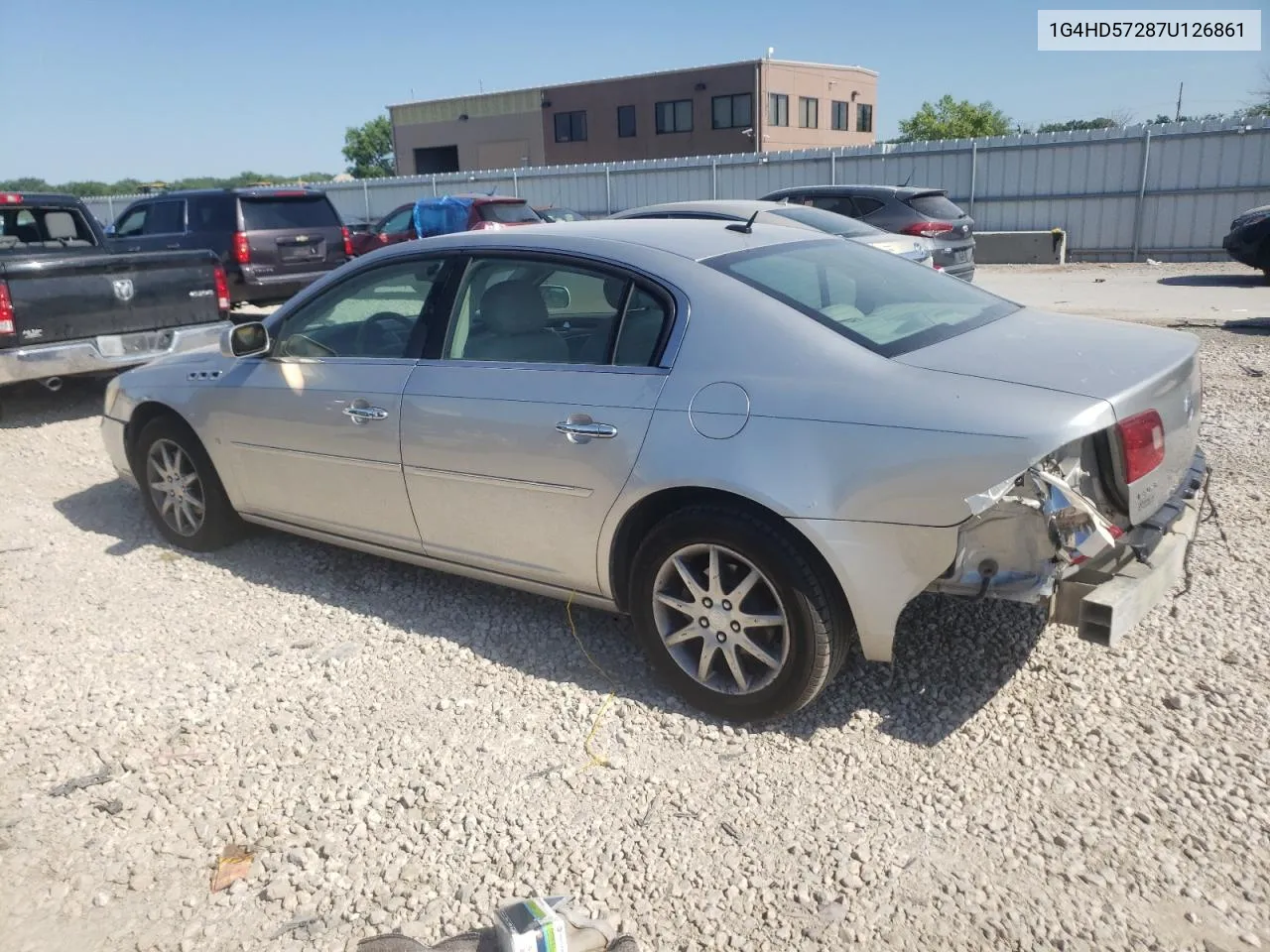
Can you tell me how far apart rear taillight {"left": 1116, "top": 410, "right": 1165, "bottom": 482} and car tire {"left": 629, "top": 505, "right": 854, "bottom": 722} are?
3.08ft

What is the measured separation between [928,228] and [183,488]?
11.6 m

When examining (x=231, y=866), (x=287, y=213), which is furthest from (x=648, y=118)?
(x=231, y=866)

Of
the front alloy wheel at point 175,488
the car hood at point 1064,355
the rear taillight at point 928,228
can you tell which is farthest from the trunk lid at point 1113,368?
the rear taillight at point 928,228

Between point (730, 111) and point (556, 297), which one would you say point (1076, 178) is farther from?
point (730, 111)

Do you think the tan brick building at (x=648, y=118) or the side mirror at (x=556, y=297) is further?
the tan brick building at (x=648, y=118)

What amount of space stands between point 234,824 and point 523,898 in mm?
1011

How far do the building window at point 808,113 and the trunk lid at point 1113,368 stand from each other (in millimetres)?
51566

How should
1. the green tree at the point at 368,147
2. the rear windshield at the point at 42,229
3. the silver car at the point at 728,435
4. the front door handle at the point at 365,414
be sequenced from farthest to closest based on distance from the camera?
the green tree at the point at 368,147
the rear windshield at the point at 42,229
the front door handle at the point at 365,414
the silver car at the point at 728,435

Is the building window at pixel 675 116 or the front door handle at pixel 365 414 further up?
the building window at pixel 675 116

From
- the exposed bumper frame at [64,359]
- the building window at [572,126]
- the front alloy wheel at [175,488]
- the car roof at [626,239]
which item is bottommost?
the front alloy wheel at [175,488]

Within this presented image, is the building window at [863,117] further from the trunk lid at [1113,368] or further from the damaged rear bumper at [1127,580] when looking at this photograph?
the damaged rear bumper at [1127,580]

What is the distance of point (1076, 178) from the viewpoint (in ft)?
68.9

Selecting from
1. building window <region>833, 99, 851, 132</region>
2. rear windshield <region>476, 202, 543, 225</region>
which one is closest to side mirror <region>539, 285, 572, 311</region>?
rear windshield <region>476, 202, 543, 225</region>

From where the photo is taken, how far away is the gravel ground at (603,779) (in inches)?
Answer: 107
